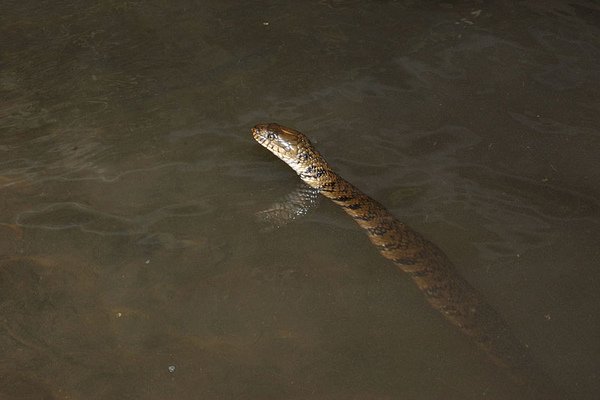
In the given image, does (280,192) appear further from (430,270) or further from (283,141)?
(430,270)

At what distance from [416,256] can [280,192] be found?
1498 mm

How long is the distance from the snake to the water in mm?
104

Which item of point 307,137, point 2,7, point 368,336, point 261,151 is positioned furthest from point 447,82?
point 2,7

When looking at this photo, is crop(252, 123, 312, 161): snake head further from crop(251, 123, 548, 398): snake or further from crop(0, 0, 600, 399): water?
crop(0, 0, 600, 399): water

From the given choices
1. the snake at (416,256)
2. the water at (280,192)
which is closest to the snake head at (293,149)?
the snake at (416,256)

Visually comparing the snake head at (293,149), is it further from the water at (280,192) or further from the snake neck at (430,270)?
the water at (280,192)

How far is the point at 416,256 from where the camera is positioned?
5102 mm

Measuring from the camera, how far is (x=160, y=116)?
6.57 meters

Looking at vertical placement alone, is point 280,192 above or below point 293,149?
below

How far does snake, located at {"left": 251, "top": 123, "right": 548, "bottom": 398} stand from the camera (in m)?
4.59

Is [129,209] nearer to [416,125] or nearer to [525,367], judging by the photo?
[416,125]

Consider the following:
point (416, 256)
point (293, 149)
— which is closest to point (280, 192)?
point (293, 149)

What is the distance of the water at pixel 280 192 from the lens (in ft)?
14.6

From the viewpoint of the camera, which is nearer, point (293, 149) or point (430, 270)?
point (430, 270)
